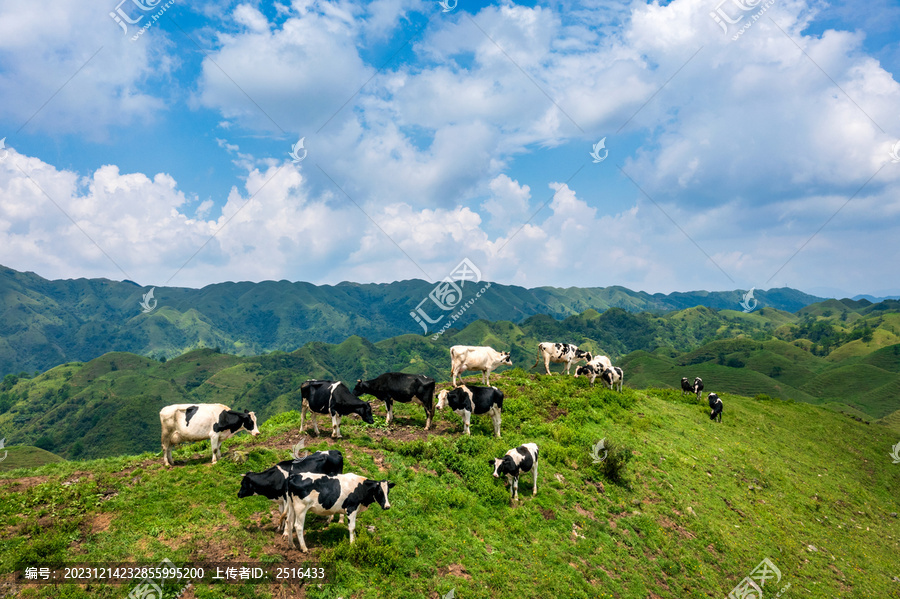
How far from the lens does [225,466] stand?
1336 cm

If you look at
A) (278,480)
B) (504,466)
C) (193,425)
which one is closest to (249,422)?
(193,425)

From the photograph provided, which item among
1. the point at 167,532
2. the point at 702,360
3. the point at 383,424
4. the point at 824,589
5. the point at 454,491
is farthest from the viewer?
the point at 702,360

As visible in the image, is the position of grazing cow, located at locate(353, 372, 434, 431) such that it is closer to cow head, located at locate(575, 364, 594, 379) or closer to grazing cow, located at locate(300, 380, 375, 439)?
grazing cow, located at locate(300, 380, 375, 439)

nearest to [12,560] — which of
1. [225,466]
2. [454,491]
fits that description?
[225,466]

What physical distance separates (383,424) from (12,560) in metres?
11.4

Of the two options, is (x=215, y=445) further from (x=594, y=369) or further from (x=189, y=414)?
(x=594, y=369)

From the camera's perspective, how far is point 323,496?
10383mm

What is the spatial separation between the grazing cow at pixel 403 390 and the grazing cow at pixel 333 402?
1.52 metres

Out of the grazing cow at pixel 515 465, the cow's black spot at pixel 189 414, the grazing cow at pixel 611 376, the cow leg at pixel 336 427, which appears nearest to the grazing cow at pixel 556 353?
the grazing cow at pixel 611 376

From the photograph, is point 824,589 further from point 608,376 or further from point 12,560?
point 12,560

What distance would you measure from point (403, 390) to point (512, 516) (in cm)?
664

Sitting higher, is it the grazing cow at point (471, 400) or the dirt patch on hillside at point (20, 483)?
the grazing cow at point (471, 400)

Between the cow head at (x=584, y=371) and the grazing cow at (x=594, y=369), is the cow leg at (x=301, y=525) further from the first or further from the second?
the cow head at (x=584, y=371)

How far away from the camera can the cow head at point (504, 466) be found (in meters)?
14.4
